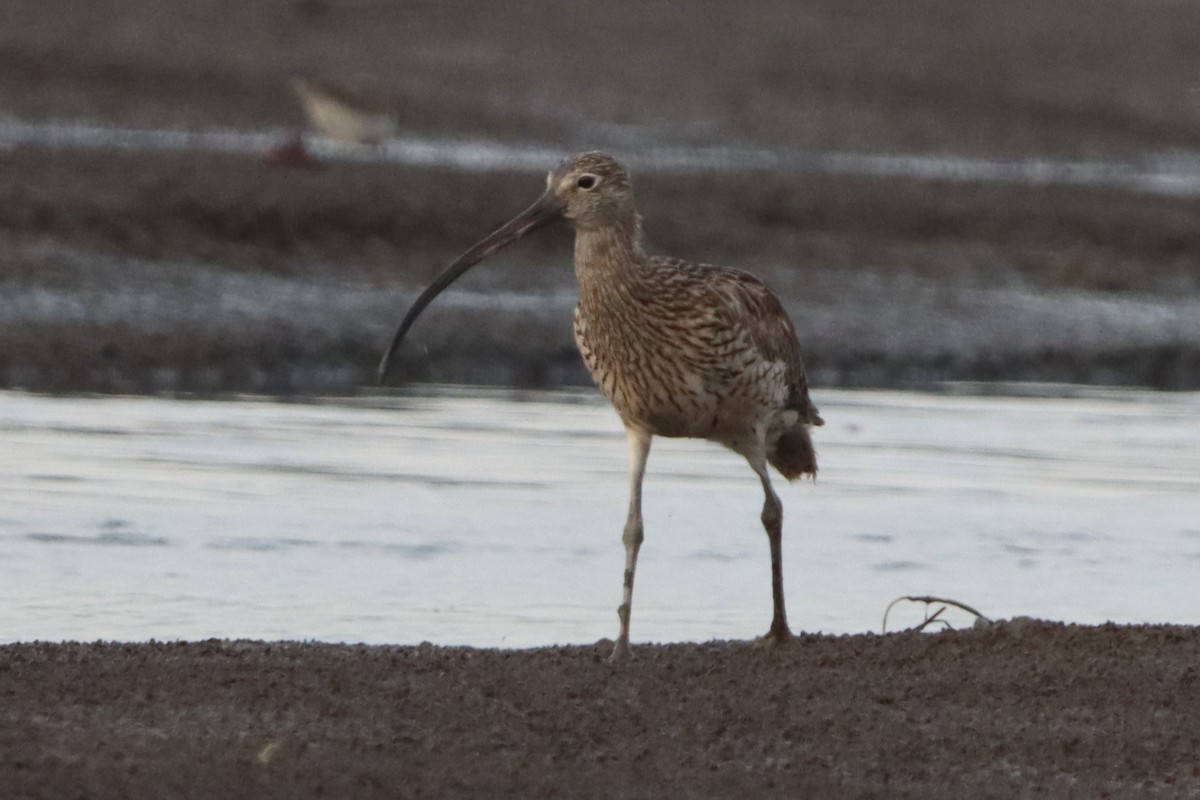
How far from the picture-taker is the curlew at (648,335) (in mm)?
7234

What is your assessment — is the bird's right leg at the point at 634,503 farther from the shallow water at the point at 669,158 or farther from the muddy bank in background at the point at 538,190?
the shallow water at the point at 669,158

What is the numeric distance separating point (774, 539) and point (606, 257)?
1053mm

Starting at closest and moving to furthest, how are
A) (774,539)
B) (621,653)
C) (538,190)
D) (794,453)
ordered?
1. (621,653)
2. (774,539)
3. (794,453)
4. (538,190)

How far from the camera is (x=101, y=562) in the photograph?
29.2ft

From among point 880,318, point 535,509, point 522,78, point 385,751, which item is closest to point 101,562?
point 535,509

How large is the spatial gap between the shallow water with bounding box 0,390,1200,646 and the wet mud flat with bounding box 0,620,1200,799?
1.18 meters

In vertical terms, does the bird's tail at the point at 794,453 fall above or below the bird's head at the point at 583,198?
below

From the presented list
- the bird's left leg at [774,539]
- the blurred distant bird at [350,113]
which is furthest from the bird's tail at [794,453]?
the blurred distant bird at [350,113]

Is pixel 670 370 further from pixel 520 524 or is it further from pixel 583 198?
pixel 520 524

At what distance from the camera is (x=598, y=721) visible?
620 cm

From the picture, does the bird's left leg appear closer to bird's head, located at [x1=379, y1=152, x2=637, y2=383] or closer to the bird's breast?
the bird's breast

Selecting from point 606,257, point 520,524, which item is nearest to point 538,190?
point 520,524

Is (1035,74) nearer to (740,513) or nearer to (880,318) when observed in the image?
(880,318)

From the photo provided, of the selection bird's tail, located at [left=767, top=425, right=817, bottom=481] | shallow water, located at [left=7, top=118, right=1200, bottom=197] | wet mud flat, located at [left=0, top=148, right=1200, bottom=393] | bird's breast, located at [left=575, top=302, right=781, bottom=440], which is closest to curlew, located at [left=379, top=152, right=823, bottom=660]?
bird's breast, located at [left=575, top=302, right=781, bottom=440]
